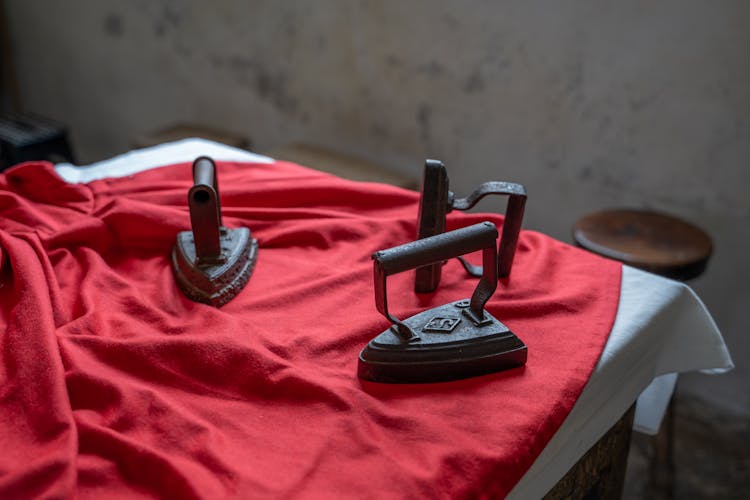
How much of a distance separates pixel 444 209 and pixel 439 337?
0.26m

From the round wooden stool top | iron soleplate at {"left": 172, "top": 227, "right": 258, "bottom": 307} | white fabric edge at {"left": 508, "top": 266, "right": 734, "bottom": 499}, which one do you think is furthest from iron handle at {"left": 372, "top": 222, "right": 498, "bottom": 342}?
the round wooden stool top

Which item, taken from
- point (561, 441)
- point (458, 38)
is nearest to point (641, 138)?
point (458, 38)

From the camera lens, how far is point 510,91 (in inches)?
96.0

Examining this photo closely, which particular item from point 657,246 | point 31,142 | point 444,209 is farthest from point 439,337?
point 31,142

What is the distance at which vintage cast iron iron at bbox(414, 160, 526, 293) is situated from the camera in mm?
1193

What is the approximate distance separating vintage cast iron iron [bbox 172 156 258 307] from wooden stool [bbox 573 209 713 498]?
39.8 inches

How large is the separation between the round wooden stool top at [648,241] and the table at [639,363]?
399 millimetres

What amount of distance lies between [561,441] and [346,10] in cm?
212

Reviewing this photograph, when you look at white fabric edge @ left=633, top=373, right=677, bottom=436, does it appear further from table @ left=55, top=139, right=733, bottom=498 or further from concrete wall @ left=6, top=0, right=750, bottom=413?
concrete wall @ left=6, top=0, right=750, bottom=413

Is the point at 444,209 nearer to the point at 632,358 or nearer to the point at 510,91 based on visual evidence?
the point at 632,358

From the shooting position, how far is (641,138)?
2230 millimetres

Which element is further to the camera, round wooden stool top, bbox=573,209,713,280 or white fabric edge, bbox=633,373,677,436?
round wooden stool top, bbox=573,209,713,280

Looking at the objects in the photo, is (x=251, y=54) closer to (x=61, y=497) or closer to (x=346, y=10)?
(x=346, y=10)

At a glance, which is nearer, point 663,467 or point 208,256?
point 208,256
